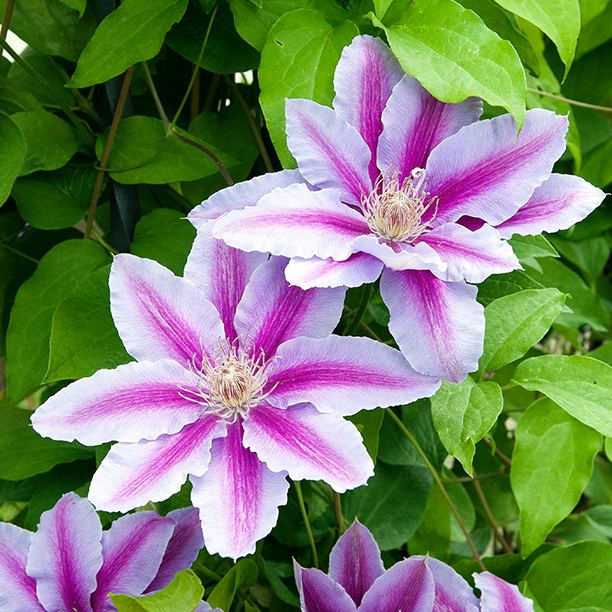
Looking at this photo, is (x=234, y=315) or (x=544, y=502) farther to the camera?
(x=544, y=502)

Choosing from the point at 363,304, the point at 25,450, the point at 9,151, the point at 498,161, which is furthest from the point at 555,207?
the point at 25,450

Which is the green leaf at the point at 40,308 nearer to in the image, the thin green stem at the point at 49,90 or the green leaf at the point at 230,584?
the thin green stem at the point at 49,90

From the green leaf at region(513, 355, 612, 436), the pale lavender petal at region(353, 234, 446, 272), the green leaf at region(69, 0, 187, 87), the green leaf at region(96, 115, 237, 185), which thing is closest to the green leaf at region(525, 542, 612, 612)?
the green leaf at region(513, 355, 612, 436)

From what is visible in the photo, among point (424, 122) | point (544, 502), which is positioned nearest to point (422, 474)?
point (544, 502)

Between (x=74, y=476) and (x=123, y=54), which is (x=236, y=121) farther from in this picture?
(x=74, y=476)

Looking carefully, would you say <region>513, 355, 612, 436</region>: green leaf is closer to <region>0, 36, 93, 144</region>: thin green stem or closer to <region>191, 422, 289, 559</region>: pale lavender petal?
<region>191, 422, 289, 559</region>: pale lavender petal

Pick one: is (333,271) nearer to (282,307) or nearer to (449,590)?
(282,307)

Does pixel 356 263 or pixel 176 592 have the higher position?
pixel 356 263
